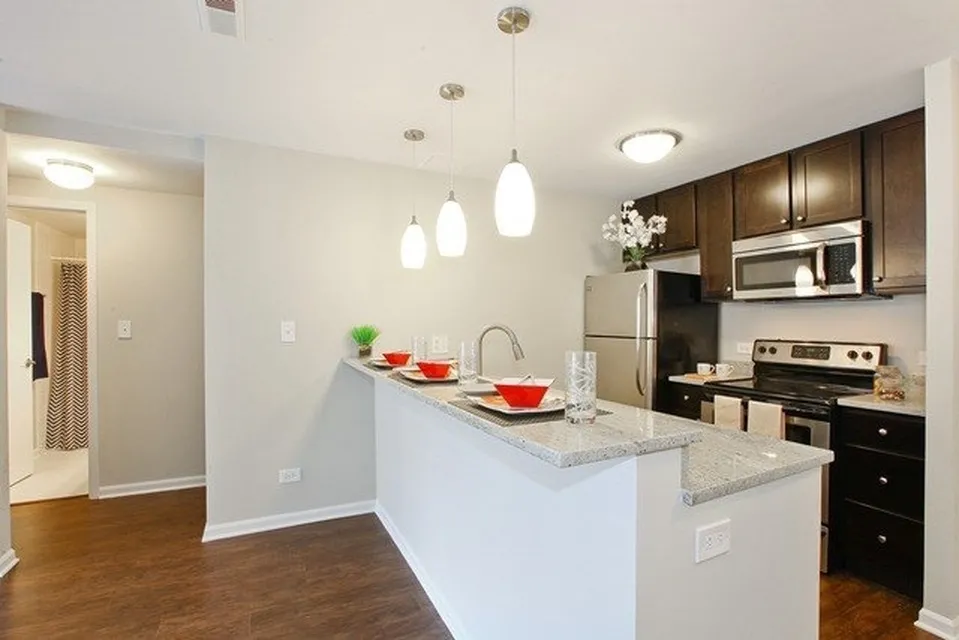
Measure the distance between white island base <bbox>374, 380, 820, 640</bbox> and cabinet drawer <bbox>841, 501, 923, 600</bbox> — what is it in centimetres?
127

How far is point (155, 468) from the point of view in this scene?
3.66 metres

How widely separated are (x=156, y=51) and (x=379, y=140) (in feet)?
3.81

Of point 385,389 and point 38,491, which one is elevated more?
point 385,389

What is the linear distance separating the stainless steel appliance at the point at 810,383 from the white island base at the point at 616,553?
1.28 m

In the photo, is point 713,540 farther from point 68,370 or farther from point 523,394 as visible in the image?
point 68,370

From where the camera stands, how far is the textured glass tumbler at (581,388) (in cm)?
124

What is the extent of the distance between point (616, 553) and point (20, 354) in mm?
4693

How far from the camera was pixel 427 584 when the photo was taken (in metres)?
2.27

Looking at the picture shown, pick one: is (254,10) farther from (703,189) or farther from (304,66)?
(703,189)

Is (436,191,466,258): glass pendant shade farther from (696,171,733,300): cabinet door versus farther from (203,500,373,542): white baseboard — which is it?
(696,171,733,300): cabinet door

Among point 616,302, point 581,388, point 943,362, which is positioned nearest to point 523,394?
point 581,388

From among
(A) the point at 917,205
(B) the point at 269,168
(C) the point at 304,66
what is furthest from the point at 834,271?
(B) the point at 269,168

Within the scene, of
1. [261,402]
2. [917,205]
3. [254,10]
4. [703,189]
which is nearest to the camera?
[254,10]

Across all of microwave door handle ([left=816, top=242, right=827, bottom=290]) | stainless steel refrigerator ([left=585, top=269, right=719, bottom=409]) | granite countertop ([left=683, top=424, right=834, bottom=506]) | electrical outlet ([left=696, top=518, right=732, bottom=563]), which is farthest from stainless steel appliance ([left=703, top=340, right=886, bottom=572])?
electrical outlet ([left=696, top=518, right=732, bottom=563])
